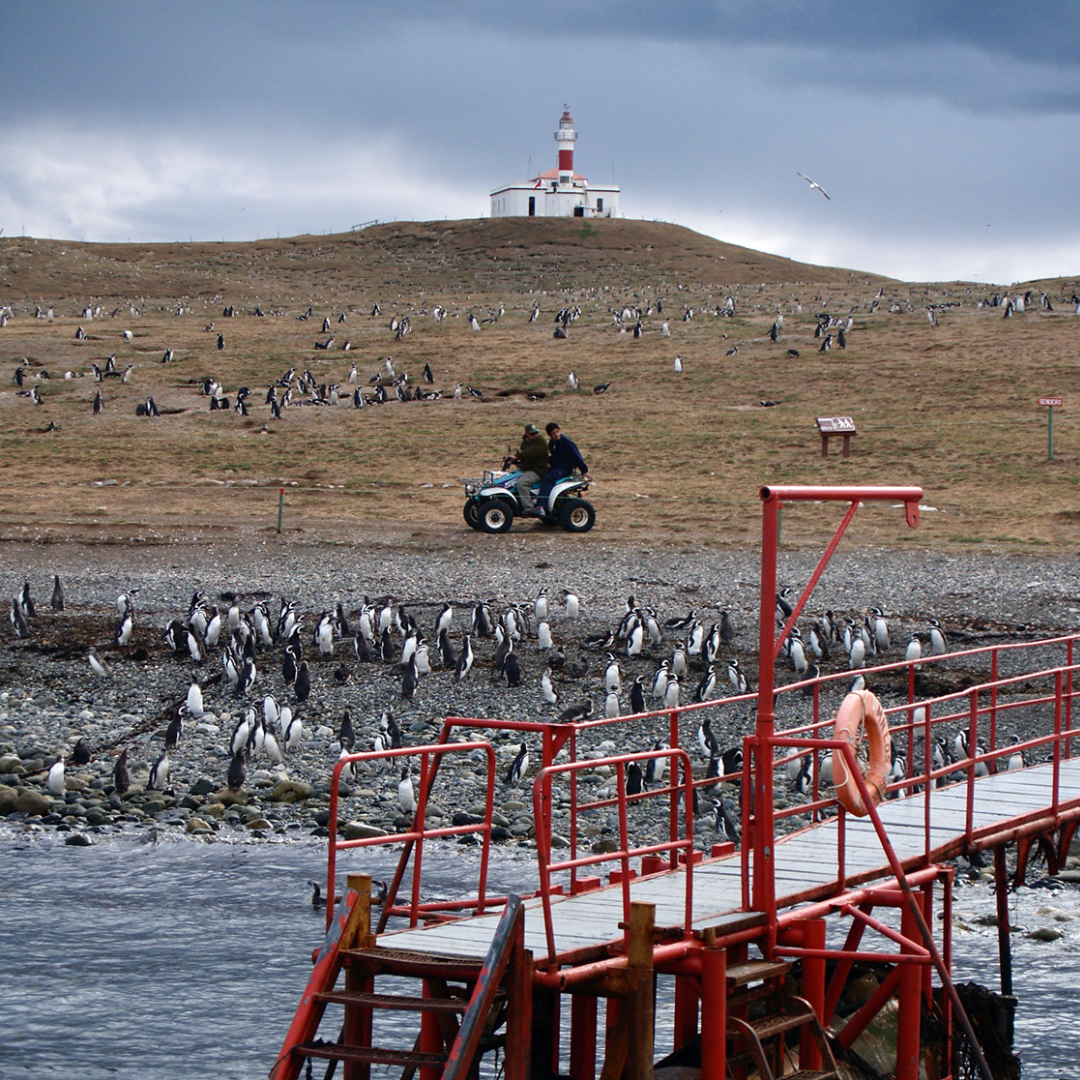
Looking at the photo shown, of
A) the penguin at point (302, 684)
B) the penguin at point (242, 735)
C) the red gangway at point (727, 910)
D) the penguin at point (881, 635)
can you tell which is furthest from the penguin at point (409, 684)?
the red gangway at point (727, 910)

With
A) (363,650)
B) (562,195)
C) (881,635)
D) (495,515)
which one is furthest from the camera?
(562,195)

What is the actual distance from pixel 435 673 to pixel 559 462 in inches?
245

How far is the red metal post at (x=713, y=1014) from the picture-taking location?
5.49 meters

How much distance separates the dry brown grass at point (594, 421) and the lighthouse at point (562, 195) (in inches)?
1685

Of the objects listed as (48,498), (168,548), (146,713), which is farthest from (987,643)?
(48,498)

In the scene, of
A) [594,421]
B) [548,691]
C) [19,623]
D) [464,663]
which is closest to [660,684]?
[548,691]

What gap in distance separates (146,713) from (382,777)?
3201mm

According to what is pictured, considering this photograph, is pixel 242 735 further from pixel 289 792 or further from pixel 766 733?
pixel 766 733

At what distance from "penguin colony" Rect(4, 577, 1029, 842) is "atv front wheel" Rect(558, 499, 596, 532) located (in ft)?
10.9

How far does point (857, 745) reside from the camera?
20.5 feet

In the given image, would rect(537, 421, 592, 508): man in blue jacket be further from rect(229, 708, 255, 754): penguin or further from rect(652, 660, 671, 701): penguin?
rect(229, 708, 255, 754): penguin

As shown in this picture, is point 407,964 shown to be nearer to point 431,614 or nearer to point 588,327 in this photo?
Result: point 431,614

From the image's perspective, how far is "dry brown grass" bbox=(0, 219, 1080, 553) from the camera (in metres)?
24.2

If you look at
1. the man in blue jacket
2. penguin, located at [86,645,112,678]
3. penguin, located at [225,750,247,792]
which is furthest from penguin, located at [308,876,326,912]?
the man in blue jacket
